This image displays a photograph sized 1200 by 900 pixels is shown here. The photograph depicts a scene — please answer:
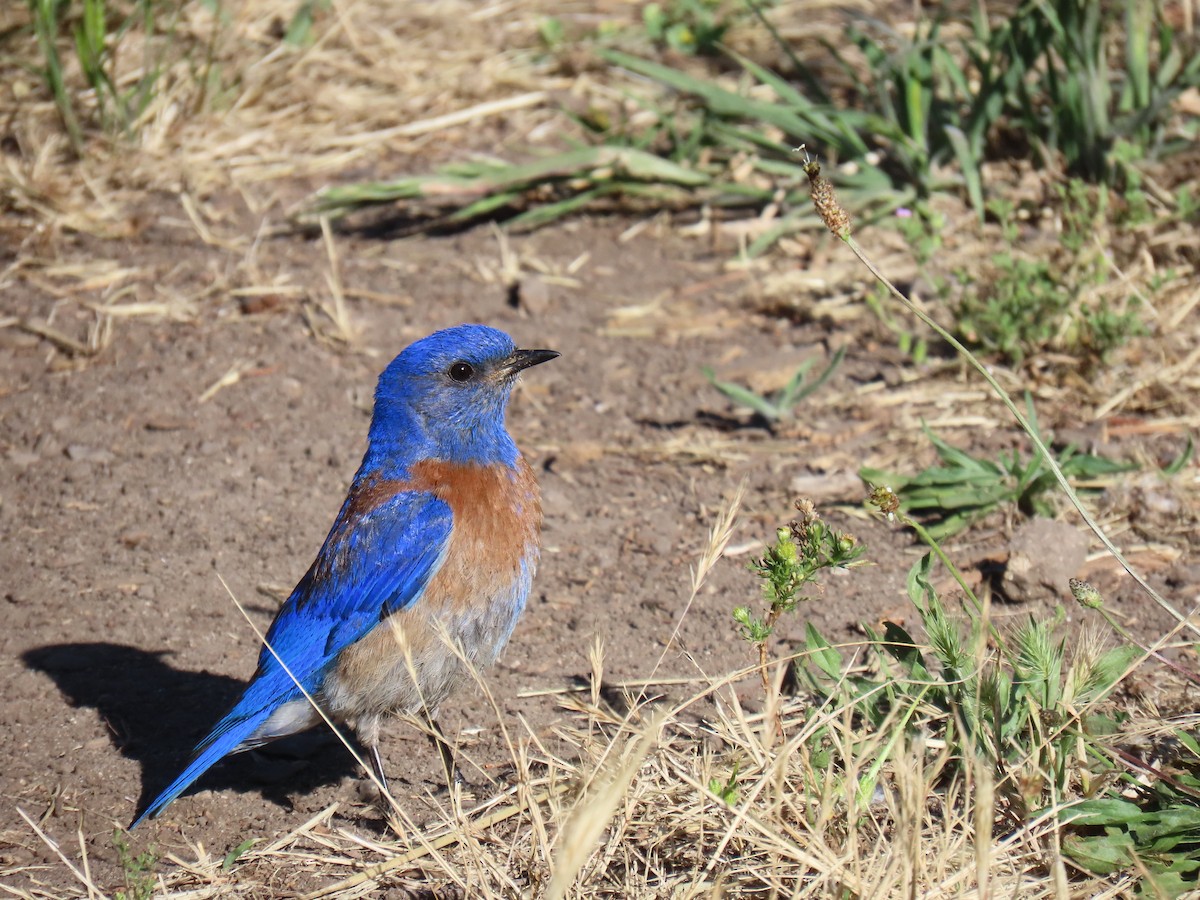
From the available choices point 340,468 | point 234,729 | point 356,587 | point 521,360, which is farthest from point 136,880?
point 340,468

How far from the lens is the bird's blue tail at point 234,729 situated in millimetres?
3465

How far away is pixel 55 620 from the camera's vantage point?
A: 14.1ft

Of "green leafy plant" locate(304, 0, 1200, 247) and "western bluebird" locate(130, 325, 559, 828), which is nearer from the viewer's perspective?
"western bluebird" locate(130, 325, 559, 828)

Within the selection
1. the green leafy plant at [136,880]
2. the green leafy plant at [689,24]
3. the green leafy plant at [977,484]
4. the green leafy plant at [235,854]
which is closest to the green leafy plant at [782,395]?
the green leafy plant at [977,484]

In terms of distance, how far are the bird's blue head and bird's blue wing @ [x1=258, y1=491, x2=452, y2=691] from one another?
0.83 feet

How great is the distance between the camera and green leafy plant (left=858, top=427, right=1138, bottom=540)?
4441 mm

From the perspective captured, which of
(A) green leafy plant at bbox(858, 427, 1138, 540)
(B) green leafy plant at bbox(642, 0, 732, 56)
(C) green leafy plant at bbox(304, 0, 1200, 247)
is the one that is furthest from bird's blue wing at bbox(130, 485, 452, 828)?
(B) green leafy plant at bbox(642, 0, 732, 56)

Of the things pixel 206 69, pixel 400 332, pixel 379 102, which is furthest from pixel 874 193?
pixel 206 69

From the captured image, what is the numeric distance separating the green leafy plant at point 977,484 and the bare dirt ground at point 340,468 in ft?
0.35

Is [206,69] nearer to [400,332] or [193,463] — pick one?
[400,332]

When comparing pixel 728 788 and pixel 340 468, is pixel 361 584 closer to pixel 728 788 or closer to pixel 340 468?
pixel 728 788

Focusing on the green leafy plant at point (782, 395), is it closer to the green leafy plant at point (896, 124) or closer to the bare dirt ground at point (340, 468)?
the bare dirt ground at point (340, 468)

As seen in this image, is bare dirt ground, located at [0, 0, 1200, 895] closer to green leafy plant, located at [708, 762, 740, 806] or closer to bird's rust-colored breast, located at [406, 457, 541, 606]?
bird's rust-colored breast, located at [406, 457, 541, 606]

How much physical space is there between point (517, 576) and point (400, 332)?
239cm
